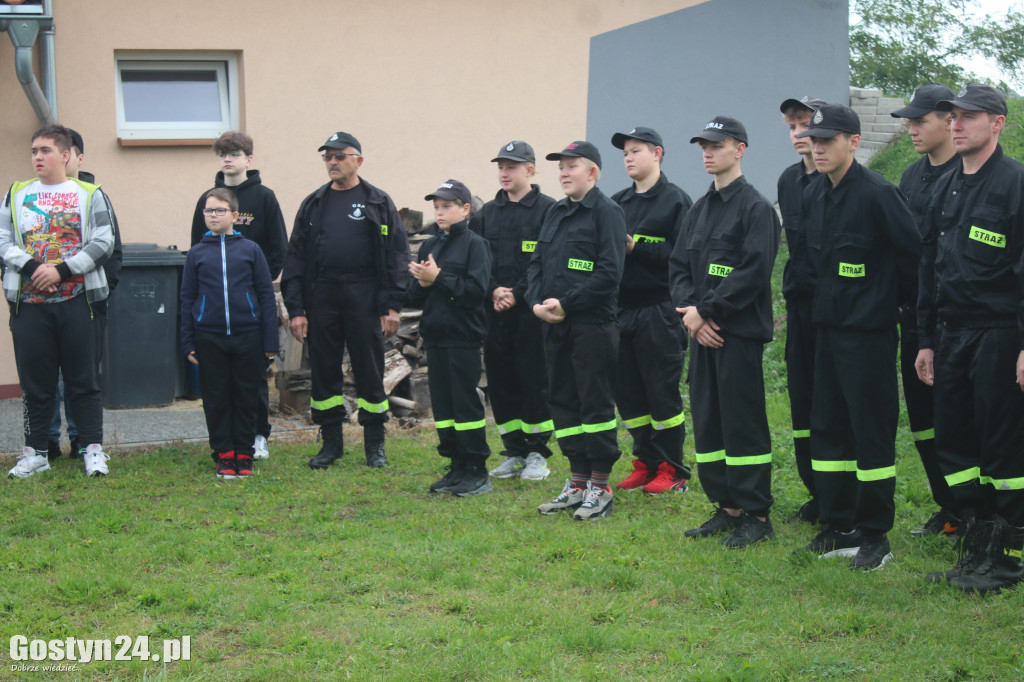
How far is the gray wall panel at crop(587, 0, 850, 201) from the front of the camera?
11945 millimetres

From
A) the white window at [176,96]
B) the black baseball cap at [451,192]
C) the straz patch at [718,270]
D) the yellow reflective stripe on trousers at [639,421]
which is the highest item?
the white window at [176,96]

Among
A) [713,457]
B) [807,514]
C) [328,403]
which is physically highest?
[713,457]

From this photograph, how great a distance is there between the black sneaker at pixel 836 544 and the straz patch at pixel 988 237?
5.26 feet

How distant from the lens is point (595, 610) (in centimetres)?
464

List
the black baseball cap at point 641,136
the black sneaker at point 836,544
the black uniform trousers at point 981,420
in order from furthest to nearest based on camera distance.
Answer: the black baseball cap at point 641,136, the black sneaker at point 836,544, the black uniform trousers at point 981,420

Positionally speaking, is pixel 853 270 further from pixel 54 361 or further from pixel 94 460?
pixel 54 361

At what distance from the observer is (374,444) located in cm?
790

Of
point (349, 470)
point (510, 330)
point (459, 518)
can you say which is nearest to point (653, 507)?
point (459, 518)

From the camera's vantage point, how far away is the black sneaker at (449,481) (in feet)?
23.2

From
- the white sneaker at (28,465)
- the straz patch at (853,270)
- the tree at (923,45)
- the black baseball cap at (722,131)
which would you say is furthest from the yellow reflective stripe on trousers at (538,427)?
the tree at (923,45)

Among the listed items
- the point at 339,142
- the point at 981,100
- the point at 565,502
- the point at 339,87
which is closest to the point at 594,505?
the point at 565,502

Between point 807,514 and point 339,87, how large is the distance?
6927mm

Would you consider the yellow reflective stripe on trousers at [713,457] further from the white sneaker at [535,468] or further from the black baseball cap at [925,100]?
the black baseball cap at [925,100]

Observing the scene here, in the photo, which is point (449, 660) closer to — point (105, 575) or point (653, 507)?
point (105, 575)
